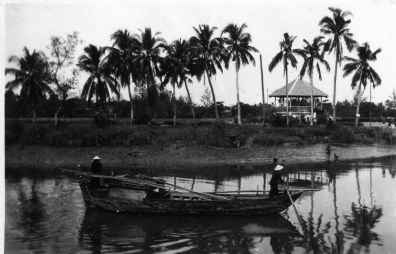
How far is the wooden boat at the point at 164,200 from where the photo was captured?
599 inches

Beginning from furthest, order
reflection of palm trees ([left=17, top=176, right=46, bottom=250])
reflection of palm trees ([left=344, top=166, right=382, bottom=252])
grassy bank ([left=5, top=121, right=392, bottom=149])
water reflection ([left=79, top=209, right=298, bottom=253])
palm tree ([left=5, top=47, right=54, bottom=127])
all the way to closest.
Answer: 1. grassy bank ([left=5, top=121, right=392, bottom=149])
2. palm tree ([left=5, top=47, right=54, bottom=127])
3. reflection of palm trees ([left=17, top=176, right=46, bottom=250])
4. reflection of palm trees ([left=344, top=166, right=382, bottom=252])
5. water reflection ([left=79, top=209, right=298, bottom=253])

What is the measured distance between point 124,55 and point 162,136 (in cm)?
1082

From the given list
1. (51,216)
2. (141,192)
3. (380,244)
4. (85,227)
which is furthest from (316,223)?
(51,216)

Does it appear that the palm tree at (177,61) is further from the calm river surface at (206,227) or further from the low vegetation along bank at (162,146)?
the calm river surface at (206,227)

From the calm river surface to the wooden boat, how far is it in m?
0.31

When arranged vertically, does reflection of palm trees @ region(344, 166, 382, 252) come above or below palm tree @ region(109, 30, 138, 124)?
below

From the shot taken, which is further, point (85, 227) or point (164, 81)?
point (164, 81)

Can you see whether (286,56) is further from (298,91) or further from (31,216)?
(31,216)

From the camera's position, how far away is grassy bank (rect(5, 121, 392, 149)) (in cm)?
3369

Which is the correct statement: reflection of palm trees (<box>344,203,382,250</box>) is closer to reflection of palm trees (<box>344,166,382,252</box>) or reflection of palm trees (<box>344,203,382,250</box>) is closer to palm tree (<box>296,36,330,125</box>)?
reflection of palm trees (<box>344,166,382,252</box>)

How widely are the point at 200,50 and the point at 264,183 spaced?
19605 mm

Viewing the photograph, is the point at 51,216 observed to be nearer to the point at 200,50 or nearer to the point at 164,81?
the point at 200,50

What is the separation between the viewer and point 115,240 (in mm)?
12992

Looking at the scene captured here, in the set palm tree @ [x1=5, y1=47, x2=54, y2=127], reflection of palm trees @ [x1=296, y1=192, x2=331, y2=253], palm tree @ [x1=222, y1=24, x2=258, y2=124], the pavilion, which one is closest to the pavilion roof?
the pavilion
